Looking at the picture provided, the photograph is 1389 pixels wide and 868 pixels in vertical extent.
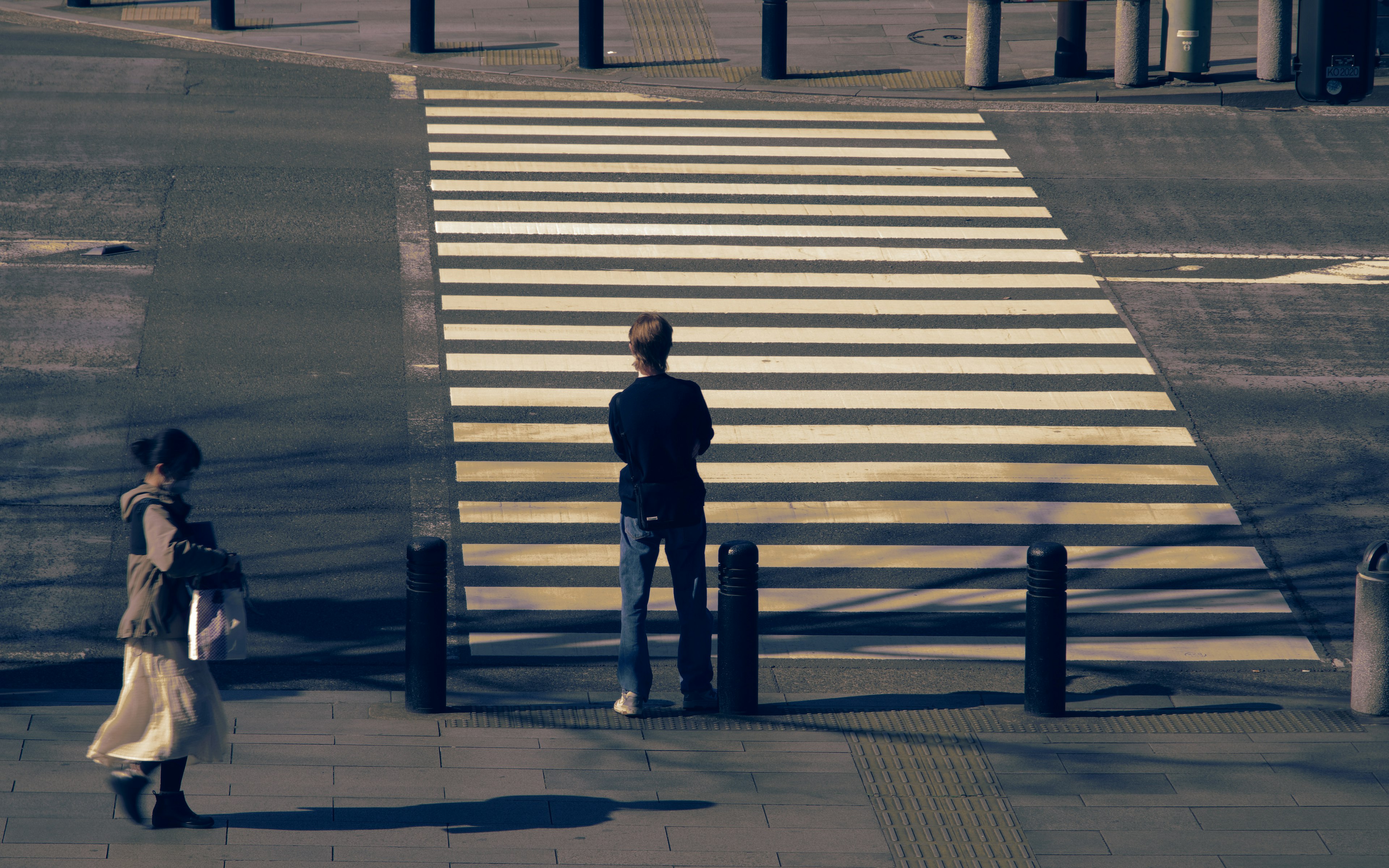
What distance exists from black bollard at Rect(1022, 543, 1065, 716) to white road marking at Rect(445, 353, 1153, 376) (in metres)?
5.34

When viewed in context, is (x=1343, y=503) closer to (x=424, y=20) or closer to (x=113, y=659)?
(x=113, y=659)

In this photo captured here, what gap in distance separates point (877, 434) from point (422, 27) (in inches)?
445

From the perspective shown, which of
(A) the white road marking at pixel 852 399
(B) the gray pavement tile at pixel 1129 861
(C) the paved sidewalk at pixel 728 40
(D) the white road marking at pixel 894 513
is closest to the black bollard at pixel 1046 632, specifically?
(B) the gray pavement tile at pixel 1129 861

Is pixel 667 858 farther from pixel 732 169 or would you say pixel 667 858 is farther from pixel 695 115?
pixel 695 115

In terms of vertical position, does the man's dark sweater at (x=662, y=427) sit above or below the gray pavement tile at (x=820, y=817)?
above

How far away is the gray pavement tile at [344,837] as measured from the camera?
632cm

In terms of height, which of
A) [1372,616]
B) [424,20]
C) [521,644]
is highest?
[424,20]

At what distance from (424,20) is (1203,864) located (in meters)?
16.8

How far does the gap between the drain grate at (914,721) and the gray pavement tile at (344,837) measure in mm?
1164

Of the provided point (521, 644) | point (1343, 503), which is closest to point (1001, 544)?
point (1343, 503)

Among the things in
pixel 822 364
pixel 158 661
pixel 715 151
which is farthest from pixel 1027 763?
pixel 715 151

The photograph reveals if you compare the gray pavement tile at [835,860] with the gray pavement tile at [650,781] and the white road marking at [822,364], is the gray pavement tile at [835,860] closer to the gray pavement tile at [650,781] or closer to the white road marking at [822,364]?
the gray pavement tile at [650,781]

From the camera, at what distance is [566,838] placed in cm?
645

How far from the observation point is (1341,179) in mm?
17391
